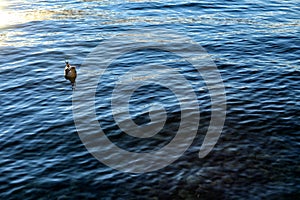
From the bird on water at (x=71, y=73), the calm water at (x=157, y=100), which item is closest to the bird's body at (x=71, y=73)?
the bird on water at (x=71, y=73)

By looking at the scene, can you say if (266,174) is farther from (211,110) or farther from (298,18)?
(298,18)

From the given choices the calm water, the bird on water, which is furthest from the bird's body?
the calm water

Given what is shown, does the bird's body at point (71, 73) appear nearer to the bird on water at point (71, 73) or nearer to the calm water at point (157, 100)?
the bird on water at point (71, 73)

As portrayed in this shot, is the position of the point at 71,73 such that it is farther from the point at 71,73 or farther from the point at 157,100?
the point at 157,100

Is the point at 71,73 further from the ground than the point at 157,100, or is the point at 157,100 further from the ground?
the point at 71,73

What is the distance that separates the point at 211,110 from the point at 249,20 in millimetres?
18630

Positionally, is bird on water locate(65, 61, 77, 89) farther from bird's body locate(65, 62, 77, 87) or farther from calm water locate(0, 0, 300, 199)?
calm water locate(0, 0, 300, 199)

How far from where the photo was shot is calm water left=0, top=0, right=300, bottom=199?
21109mm

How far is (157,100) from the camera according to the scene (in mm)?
29250

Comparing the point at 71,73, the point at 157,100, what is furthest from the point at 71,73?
the point at 157,100

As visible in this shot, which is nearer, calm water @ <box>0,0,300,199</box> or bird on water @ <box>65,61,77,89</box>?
calm water @ <box>0,0,300,199</box>

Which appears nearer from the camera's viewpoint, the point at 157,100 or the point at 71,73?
the point at 157,100

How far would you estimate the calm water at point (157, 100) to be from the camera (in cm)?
2111

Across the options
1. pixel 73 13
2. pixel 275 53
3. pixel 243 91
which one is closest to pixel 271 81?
pixel 243 91
